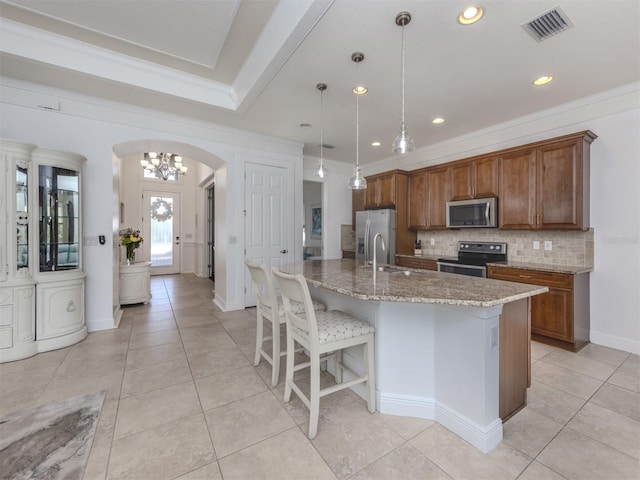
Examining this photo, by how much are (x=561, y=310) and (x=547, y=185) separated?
140cm

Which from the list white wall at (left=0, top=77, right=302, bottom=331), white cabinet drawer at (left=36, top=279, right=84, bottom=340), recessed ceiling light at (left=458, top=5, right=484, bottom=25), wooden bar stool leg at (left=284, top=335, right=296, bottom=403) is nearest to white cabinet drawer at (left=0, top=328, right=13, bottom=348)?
white cabinet drawer at (left=36, top=279, right=84, bottom=340)

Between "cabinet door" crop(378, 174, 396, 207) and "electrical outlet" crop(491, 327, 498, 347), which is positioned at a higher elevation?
"cabinet door" crop(378, 174, 396, 207)

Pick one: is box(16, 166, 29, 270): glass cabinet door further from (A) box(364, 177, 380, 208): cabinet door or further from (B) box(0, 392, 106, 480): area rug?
(A) box(364, 177, 380, 208): cabinet door

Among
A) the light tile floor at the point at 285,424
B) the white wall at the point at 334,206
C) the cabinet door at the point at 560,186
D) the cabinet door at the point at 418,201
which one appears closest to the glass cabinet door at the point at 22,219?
the light tile floor at the point at 285,424

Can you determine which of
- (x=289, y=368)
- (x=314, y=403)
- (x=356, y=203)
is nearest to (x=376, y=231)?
(x=356, y=203)

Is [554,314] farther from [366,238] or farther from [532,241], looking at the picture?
[366,238]

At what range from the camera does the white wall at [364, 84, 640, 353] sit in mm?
2840

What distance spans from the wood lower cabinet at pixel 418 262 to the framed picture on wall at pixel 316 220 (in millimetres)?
4236

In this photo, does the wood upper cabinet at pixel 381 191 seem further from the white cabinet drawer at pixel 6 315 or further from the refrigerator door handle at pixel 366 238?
the white cabinet drawer at pixel 6 315

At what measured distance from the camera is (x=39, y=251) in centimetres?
278

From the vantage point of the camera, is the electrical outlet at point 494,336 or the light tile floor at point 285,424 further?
the electrical outlet at point 494,336

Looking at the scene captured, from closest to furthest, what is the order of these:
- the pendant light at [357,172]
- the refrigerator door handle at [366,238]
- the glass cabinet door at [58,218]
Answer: the pendant light at [357,172] < the glass cabinet door at [58,218] < the refrigerator door handle at [366,238]

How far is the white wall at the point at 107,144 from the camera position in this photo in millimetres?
3002

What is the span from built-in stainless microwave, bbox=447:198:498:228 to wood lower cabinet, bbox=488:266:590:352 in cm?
86
